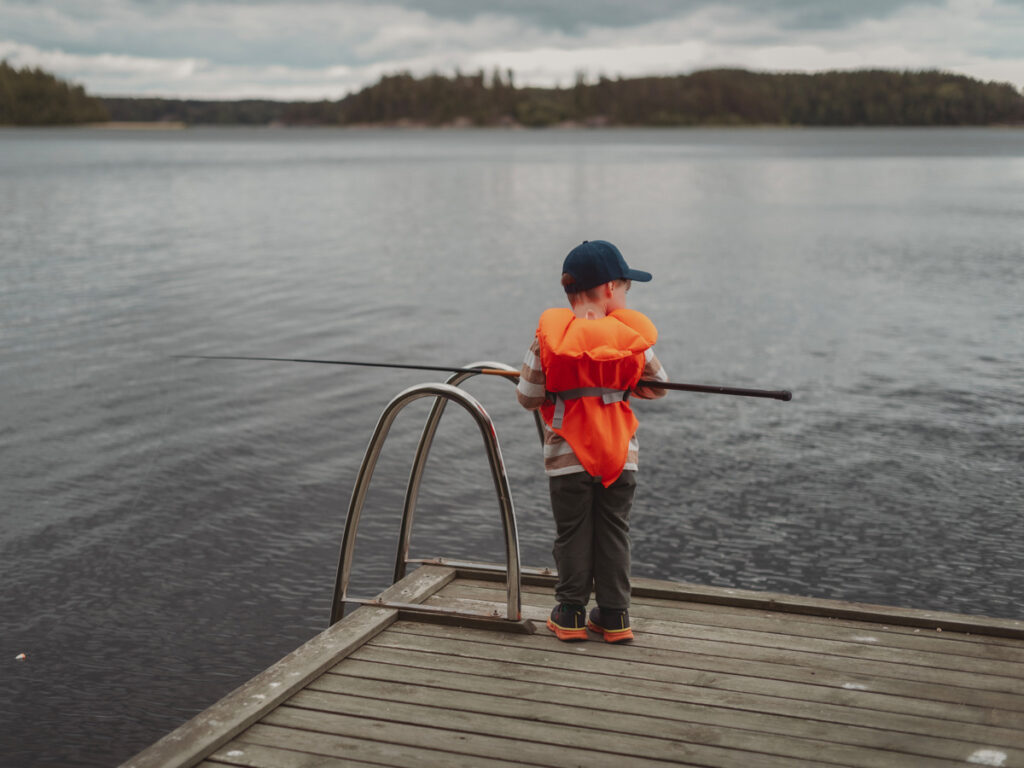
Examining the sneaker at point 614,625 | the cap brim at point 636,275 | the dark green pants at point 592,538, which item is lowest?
the sneaker at point 614,625

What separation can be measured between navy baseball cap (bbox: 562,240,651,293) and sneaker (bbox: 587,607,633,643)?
1198 millimetres

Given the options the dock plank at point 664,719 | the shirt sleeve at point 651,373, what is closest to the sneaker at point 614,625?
the dock plank at point 664,719

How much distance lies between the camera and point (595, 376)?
3855mm

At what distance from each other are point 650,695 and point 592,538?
0.69 meters

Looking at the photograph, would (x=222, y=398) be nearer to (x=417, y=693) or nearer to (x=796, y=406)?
(x=796, y=406)

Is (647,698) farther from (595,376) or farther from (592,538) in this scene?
(595,376)

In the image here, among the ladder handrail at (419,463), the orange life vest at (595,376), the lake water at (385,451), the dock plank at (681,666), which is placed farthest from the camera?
the lake water at (385,451)

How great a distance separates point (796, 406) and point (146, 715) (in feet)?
23.8

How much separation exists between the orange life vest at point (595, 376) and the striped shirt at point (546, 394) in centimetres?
3

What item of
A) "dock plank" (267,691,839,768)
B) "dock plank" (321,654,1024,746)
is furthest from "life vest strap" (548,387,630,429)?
"dock plank" (267,691,839,768)

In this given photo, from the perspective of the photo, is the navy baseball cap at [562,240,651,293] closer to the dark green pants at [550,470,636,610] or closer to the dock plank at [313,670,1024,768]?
the dark green pants at [550,470,636,610]

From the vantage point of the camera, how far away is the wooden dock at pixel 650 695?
3.21 metres

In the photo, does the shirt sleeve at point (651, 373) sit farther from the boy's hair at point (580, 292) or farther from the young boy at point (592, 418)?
the boy's hair at point (580, 292)

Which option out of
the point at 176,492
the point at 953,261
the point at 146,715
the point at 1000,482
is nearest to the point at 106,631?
the point at 146,715
